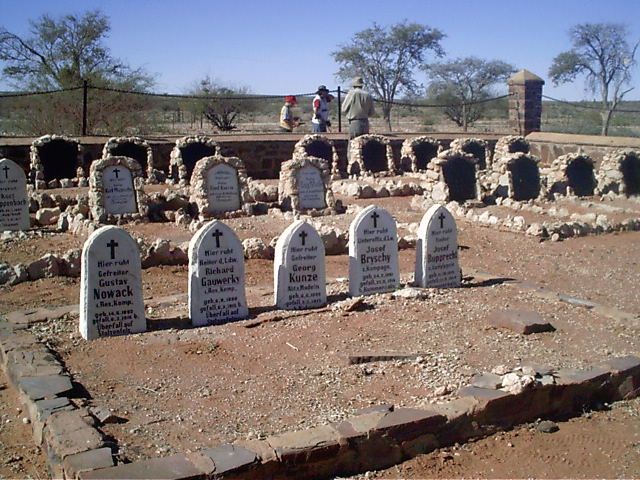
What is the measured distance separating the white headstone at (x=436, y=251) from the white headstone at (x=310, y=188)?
17.4ft

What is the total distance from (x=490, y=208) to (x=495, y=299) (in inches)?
253

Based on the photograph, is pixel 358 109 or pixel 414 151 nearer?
pixel 414 151

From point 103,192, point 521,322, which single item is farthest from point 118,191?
point 521,322

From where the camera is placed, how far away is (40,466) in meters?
4.31

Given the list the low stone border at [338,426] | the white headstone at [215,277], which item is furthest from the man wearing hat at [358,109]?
the low stone border at [338,426]

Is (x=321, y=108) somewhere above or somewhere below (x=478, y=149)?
above

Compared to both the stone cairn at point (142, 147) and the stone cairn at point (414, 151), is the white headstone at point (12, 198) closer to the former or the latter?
the stone cairn at point (142, 147)

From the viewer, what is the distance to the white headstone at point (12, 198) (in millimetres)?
11133

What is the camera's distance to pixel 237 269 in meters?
6.62

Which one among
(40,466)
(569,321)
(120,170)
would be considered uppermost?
(120,170)

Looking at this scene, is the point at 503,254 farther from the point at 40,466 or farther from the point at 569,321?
the point at 40,466

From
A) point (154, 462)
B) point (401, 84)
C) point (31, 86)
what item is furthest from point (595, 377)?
point (401, 84)

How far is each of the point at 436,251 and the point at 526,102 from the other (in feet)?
47.1

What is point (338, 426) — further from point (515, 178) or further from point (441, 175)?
point (515, 178)
